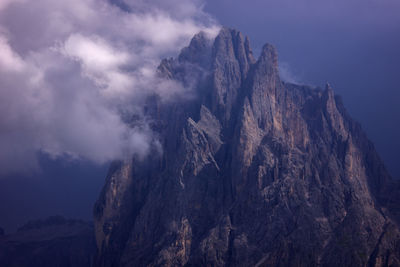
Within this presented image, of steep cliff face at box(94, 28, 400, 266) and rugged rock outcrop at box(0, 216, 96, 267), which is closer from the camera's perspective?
steep cliff face at box(94, 28, 400, 266)

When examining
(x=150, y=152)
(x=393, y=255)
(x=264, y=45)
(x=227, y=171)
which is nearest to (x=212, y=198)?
(x=227, y=171)

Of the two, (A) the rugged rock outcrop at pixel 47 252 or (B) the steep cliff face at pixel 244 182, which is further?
(A) the rugged rock outcrop at pixel 47 252

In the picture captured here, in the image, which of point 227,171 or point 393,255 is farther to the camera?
point 227,171

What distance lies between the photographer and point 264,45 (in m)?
182

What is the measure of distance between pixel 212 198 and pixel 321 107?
266ft

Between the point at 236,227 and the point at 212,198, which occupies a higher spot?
the point at 212,198

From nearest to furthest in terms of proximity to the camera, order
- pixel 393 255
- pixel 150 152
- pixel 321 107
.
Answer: pixel 393 255, pixel 150 152, pixel 321 107

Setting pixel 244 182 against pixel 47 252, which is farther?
pixel 47 252

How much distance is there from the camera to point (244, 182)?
478 ft

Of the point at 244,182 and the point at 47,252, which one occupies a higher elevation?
the point at 244,182

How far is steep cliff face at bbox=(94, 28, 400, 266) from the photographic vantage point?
12738cm

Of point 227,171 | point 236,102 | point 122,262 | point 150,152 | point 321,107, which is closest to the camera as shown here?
point 122,262

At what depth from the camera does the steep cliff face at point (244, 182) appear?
12738 cm

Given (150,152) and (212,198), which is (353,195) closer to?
(212,198)
